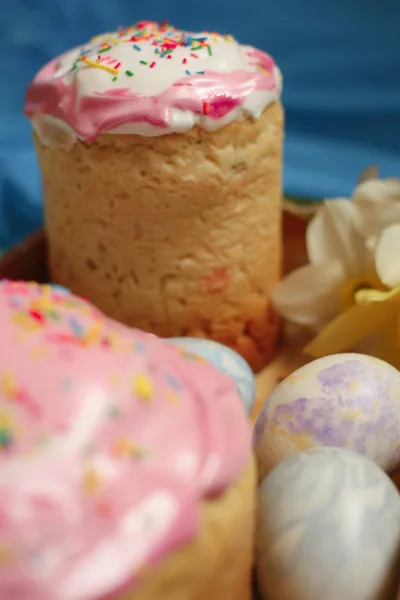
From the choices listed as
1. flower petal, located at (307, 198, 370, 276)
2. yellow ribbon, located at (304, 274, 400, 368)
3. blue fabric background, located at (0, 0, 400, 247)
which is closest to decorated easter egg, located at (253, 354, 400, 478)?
yellow ribbon, located at (304, 274, 400, 368)

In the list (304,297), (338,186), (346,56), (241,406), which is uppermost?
(241,406)

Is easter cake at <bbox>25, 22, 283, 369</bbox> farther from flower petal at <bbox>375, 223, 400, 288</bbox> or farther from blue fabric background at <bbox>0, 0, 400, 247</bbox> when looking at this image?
blue fabric background at <bbox>0, 0, 400, 247</bbox>

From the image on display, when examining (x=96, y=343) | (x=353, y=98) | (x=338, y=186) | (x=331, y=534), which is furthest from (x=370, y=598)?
(x=353, y=98)

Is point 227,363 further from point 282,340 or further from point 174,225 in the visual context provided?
point 282,340

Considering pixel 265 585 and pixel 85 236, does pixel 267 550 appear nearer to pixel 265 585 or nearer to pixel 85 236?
pixel 265 585

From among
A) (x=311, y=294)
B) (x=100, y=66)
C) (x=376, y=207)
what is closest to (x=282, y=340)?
(x=311, y=294)
